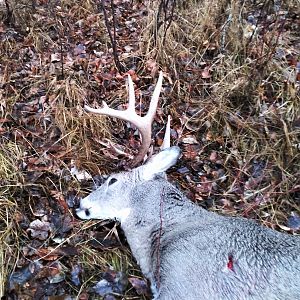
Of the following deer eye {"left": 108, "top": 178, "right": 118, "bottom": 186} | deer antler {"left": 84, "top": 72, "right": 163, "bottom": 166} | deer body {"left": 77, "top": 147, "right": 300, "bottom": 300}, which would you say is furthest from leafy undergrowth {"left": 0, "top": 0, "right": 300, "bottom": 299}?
Answer: deer antler {"left": 84, "top": 72, "right": 163, "bottom": 166}

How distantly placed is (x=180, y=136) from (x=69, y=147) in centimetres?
107

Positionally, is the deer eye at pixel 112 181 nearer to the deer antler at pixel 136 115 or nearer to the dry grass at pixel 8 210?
the deer antler at pixel 136 115

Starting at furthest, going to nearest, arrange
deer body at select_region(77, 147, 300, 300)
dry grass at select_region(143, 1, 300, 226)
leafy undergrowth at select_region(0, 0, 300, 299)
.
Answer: dry grass at select_region(143, 1, 300, 226) < leafy undergrowth at select_region(0, 0, 300, 299) < deer body at select_region(77, 147, 300, 300)

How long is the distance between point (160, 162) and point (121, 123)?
4.26 ft

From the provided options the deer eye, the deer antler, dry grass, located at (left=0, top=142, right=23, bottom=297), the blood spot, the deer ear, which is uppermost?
the deer antler

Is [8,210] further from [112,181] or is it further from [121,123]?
[121,123]

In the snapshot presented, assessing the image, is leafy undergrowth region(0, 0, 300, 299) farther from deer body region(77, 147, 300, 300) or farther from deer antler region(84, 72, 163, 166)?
deer antler region(84, 72, 163, 166)

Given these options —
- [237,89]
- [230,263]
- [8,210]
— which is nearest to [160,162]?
[230,263]

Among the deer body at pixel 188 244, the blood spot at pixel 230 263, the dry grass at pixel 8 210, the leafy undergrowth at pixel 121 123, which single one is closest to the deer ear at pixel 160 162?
the deer body at pixel 188 244

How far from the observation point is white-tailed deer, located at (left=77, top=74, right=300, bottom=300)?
10.2 ft

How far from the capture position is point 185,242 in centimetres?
338

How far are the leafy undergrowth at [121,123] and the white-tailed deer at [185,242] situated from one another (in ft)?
0.92

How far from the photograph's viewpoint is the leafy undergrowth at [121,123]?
3854 millimetres

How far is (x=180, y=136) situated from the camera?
4902 millimetres
